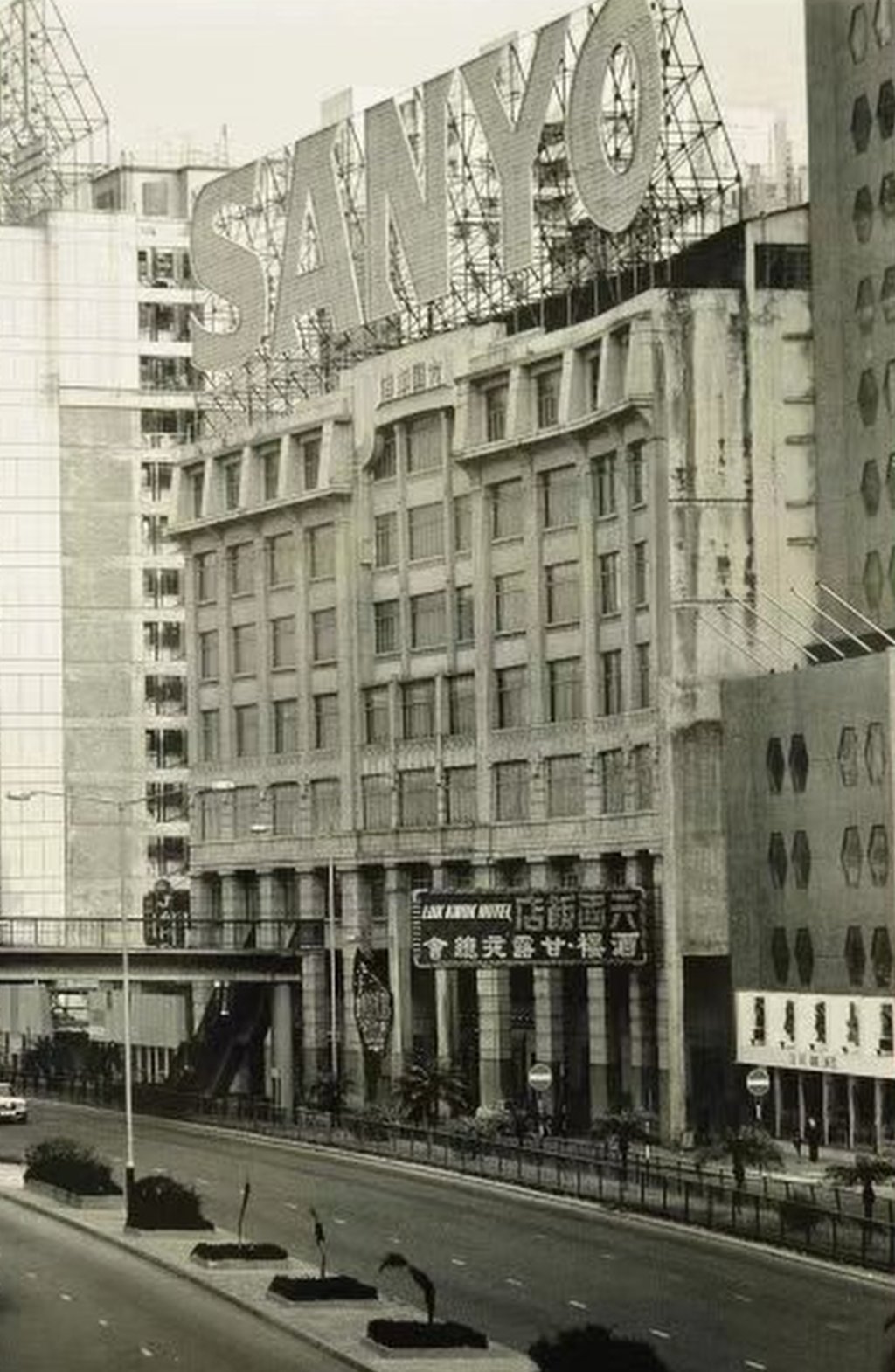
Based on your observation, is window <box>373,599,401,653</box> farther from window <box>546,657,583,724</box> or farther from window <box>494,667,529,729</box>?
window <box>546,657,583,724</box>

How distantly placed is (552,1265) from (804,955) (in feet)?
136

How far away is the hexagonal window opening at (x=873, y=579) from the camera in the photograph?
521 feet

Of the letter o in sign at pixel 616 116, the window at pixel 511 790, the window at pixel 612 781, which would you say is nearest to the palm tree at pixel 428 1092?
the window at pixel 511 790

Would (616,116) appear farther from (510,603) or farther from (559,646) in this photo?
(510,603)

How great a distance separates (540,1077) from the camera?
15638 cm

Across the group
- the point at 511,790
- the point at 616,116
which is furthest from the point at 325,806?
the point at 616,116

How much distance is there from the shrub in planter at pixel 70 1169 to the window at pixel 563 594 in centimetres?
3678

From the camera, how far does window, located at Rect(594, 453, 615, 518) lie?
17188cm

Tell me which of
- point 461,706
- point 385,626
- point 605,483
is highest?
point 605,483

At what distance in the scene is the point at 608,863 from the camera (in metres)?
170

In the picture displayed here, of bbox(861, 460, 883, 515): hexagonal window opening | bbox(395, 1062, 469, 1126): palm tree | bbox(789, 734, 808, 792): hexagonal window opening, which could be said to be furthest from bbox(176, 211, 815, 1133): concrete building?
bbox(789, 734, 808, 792): hexagonal window opening

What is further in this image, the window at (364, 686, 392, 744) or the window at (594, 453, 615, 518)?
the window at (364, 686, 392, 744)

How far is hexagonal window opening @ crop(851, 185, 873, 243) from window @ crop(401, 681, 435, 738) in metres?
39.8

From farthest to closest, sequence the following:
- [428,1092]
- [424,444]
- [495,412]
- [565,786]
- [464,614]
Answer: [424,444], [464,614], [495,412], [565,786], [428,1092]
